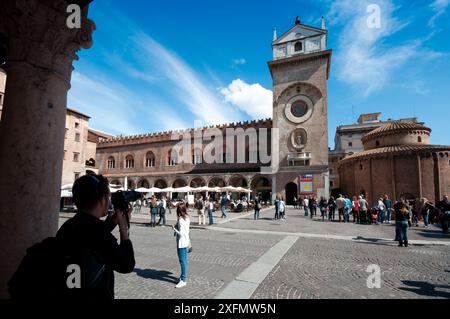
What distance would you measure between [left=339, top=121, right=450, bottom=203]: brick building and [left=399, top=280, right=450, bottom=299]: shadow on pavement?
25.5m

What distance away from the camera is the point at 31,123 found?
2416mm

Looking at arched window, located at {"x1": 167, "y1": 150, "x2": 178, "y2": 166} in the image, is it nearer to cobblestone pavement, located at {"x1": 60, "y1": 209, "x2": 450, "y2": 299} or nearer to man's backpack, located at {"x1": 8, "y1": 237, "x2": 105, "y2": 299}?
cobblestone pavement, located at {"x1": 60, "y1": 209, "x2": 450, "y2": 299}

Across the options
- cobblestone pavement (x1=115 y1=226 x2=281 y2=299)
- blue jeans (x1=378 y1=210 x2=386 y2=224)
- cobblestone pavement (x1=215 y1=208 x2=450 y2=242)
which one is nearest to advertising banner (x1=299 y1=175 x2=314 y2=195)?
blue jeans (x1=378 y1=210 x2=386 y2=224)

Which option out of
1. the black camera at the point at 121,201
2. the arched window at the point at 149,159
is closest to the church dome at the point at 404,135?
the arched window at the point at 149,159

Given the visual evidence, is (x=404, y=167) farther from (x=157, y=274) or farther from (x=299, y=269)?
(x=157, y=274)

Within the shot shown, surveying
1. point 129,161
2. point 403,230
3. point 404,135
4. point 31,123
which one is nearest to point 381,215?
point 403,230

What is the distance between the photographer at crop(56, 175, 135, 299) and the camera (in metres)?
1.45

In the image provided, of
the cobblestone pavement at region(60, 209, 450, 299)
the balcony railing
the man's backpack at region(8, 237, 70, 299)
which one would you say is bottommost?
the cobblestone pavement at region(60, 209, 450, 299)

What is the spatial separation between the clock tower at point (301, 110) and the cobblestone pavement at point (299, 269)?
21.9 metres

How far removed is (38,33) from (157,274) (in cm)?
513

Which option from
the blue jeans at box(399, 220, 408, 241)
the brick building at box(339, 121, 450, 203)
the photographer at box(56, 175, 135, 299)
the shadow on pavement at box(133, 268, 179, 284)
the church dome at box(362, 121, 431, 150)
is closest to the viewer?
the photographer at box(56, 175, 135, 299)

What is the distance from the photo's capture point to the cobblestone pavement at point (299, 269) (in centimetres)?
482

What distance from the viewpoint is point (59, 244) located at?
1390 mm

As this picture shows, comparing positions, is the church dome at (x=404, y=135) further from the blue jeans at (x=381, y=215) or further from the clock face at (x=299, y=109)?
the blue jeans at (x=381, y=215)
